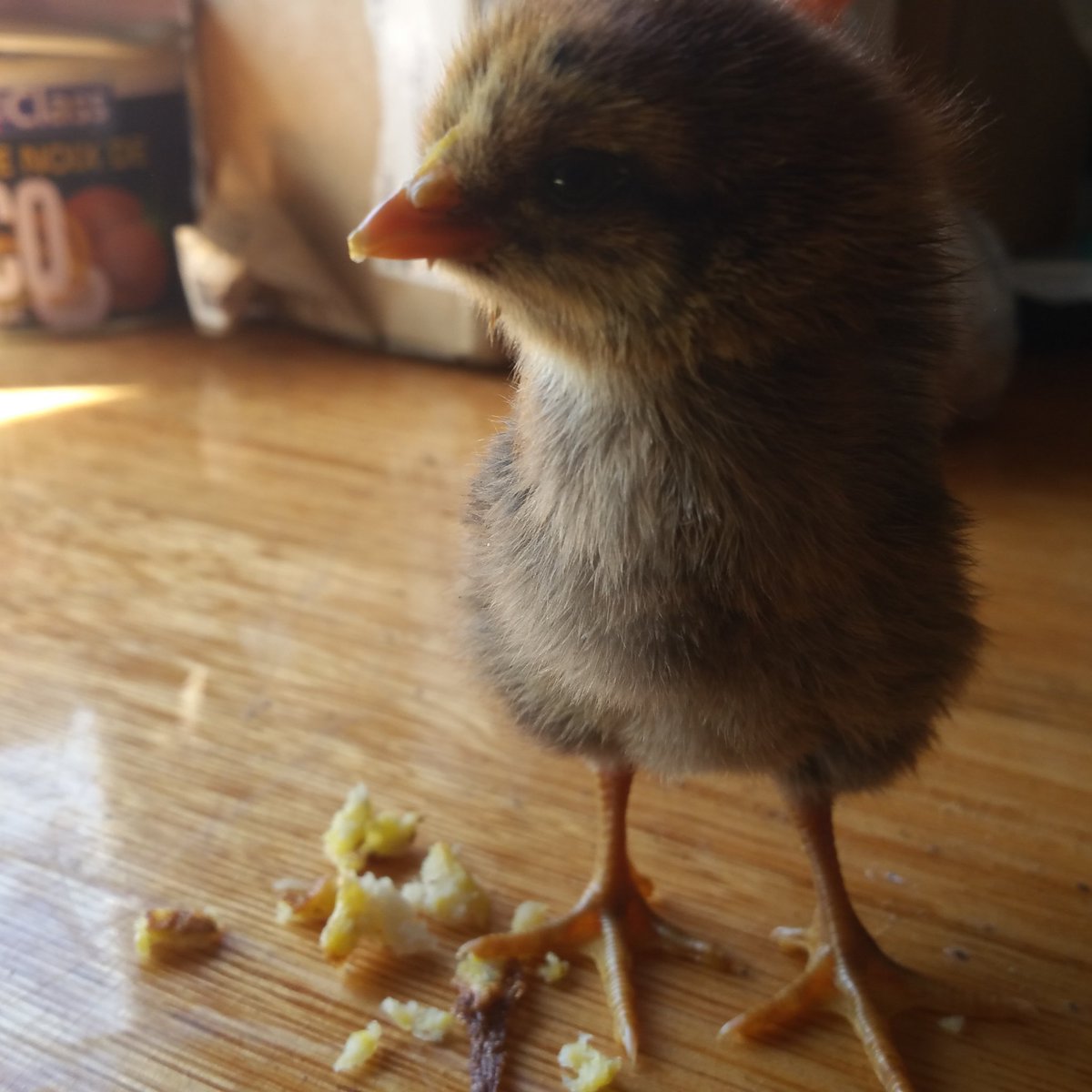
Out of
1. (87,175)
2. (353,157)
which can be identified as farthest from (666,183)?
(87,175)

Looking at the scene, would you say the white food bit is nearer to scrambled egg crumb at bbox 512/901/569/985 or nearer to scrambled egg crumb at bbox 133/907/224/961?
scrambled egg crumb at bbox 512/901/569/985

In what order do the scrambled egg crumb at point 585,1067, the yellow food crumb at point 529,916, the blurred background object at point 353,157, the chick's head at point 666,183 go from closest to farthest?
the chick's head at point 666,183, the scrambled egg crumb at point 585,1067, the yellow food crumb at point 529,916, the blurred background object at point 353,157

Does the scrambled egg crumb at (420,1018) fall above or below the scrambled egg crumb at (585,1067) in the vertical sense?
below

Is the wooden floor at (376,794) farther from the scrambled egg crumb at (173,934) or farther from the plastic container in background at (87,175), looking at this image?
the plastic container in background at (87,175)

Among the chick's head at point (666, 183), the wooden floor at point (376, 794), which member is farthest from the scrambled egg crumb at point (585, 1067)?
the chick's head at point (666, 183)

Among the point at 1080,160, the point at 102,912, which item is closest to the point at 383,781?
the point at 102,912

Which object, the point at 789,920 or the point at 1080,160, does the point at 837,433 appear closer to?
the point at 789,920

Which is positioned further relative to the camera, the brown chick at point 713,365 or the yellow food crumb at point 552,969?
the yellow food crumb at point 552,969

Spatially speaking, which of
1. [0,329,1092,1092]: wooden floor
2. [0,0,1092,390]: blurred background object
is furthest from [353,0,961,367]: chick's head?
[0,0,1092,390]: blurred background object
